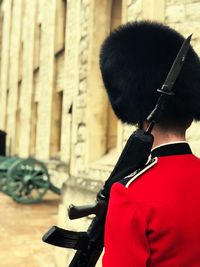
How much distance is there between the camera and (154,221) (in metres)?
1.18

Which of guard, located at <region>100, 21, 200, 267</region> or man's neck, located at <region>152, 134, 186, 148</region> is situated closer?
guard, located at <region>100, 21, 200, 267</region>

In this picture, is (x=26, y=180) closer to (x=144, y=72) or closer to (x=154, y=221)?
(x=144, y=72)

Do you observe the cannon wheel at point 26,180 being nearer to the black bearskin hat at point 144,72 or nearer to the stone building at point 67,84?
the stone building at point 67,84

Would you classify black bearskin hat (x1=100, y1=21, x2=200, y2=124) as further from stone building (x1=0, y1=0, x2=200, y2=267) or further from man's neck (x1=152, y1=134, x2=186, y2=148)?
stone building (x1=0, y1=0, x2=200, y2=267)

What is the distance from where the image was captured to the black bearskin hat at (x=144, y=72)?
61.1 inches

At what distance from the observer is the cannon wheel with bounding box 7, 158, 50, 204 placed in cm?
900

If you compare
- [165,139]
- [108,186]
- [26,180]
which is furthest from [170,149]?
[26,180]

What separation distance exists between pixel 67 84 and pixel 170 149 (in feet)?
31.6

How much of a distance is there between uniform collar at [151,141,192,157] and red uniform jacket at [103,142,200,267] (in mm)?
82

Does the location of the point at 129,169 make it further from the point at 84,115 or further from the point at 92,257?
the point at 84,115

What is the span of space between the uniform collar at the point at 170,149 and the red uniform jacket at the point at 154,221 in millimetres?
82

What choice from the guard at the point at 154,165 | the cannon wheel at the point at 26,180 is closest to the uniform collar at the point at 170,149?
the guard at the point at 154,165

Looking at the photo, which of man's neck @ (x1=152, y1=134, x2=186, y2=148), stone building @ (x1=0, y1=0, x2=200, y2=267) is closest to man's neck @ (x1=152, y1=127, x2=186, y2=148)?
man's neck @ (x1=152, y1=134, x2=186, y2=148)

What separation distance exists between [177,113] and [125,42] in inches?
15.8
